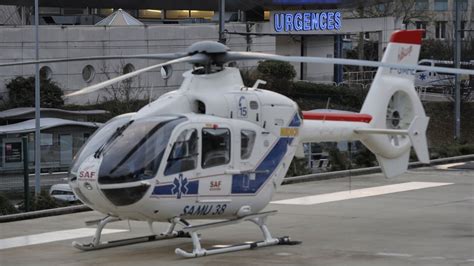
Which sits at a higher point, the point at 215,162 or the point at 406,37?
the point at 406,37

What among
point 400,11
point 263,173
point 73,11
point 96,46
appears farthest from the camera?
point 400,11

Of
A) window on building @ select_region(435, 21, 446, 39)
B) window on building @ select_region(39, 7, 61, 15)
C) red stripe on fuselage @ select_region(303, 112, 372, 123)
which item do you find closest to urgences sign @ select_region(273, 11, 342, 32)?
window on building @ select_region(39, 7, 61, 15)

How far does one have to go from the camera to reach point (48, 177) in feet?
96.0

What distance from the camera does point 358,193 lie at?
24797mm

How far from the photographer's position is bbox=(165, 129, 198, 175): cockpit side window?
15.5 m

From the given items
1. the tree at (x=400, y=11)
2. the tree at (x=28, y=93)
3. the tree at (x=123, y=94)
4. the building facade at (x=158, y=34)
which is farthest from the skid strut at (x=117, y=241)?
the tree at (x=400, y=11)

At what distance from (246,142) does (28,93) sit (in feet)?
101

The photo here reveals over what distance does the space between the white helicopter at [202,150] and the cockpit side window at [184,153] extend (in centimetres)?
2

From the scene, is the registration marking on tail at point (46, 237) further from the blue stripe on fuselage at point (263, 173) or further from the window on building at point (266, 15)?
the window on building at point (266, 15)

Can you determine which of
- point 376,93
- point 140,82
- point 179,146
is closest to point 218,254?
point 179,146

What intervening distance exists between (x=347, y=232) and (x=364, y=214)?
2.63 metres

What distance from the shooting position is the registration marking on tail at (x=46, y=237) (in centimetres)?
1789

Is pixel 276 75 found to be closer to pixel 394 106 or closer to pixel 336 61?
pixel 394 106

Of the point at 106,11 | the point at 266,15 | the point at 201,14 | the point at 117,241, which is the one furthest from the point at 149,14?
the point at 117,241
